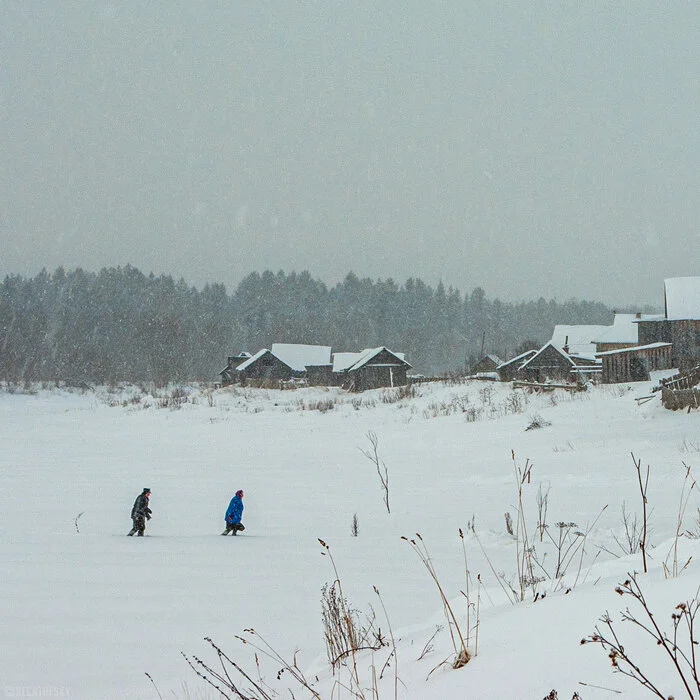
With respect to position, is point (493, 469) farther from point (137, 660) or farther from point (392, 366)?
point (392, 366)

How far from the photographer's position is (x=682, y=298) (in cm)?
3303

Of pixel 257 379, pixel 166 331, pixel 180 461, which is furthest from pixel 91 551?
pixel 166 331

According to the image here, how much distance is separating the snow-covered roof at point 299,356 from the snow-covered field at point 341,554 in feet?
123

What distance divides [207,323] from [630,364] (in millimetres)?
81250

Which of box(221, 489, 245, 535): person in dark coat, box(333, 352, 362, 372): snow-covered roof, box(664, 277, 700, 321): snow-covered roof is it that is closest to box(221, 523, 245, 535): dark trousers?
box(221, 489, 245, 535): person in dark coat

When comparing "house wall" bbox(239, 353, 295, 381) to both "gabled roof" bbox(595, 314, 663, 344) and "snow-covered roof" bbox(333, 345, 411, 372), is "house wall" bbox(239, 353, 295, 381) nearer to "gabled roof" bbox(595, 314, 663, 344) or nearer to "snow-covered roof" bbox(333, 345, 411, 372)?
"snow-covered roof" bbox(333, 345, 411, 372)

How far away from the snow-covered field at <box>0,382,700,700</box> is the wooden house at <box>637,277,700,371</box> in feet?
45.4

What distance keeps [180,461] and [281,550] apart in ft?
37.5

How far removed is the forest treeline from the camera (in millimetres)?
77750

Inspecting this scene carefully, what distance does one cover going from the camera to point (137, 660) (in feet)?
11.1

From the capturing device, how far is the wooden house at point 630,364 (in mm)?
30391

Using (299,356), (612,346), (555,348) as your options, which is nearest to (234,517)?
(555,348)

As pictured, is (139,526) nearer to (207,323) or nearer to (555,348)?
(555,348)

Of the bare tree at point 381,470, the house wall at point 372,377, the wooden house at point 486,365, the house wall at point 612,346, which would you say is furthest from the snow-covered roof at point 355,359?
the bare tree at point 381,470
